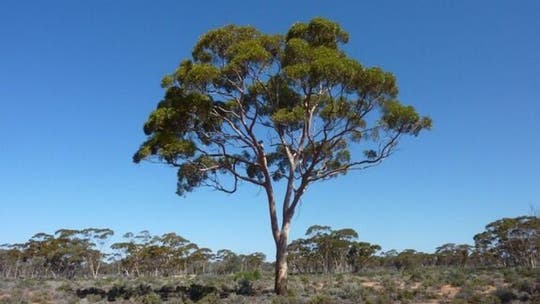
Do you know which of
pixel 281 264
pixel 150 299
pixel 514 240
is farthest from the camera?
pixel 514 240

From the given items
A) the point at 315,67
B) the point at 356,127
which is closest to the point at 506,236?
the point at 356,127

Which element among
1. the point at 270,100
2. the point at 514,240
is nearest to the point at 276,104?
the point at 270,100

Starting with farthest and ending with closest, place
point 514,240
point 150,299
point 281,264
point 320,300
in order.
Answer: point 514,240, point 281,264, point 150,299, point 320,300

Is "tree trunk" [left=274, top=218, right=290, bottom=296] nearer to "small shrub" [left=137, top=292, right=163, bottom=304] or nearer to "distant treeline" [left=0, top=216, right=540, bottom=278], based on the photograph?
"small shrub" [left=137, top=292, right=163, bottom=304]

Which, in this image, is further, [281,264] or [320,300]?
[281,264]

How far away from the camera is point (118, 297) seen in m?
20.4

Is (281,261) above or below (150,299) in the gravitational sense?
above

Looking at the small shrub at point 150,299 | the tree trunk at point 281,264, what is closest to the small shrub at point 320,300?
the tree trunk at point 281,264

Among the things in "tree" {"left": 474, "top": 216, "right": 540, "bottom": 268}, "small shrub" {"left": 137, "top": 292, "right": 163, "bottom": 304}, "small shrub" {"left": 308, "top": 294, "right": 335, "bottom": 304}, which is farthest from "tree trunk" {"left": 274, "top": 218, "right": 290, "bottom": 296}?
"tree" {"left": 474, "top": 216, "right": 540, "bottom": 268}

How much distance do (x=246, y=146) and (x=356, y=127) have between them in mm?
4609

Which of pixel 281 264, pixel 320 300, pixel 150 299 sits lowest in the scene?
pixel 320 300

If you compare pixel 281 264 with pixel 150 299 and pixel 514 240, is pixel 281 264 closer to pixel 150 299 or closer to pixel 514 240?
pixel 150 299

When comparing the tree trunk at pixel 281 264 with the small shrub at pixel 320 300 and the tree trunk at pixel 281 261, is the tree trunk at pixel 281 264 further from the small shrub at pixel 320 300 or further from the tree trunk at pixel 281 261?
the small shrub at pixel 320 300

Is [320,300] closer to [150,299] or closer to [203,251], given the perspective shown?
[150,299]
